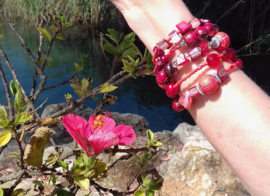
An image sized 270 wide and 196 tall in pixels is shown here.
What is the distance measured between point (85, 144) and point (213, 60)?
239 millimetres

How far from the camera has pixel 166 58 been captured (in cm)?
43

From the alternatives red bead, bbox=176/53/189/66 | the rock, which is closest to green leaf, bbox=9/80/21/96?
red bead, bbox=176/53/189/66

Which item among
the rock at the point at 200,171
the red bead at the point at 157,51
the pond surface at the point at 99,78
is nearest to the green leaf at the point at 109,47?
the red bead at the point at 157,51

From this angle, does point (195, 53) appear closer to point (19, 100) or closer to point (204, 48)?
point (204, 48)

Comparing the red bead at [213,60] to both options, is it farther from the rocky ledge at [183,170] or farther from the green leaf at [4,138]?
the rocky ledge at [183,170]

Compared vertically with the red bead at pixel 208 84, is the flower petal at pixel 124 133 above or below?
below

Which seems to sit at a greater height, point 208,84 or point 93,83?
point 208,84

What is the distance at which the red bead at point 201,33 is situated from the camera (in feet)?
1.32

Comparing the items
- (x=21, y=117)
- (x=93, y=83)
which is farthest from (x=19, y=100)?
(x=93, y=83)

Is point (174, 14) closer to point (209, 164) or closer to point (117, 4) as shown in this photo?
point (117, 4)

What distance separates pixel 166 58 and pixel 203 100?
9 centimetres

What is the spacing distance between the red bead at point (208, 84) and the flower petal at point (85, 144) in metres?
0.19

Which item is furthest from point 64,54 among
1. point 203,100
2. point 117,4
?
point 203,100

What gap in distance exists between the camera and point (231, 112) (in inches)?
14.9
